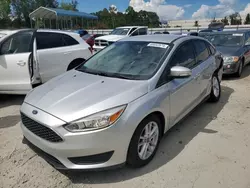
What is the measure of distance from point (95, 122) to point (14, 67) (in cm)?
335

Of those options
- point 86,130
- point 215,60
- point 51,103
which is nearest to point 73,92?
point 51,103

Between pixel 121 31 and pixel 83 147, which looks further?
pixel 121 31

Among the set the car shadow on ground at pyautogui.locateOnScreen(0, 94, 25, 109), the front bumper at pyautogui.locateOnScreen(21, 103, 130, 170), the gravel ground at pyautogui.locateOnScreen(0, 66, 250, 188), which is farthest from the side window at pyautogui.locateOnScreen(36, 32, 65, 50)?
the front bumper at pyautogui.locateOnScreen(21, 103, 130, 170)

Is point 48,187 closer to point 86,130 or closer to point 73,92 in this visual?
point 86,130

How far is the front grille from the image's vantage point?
2338mm

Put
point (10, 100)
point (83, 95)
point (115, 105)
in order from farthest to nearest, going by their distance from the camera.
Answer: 1. point (10, 100)
2. point (83, 95)
3. point (115, 105)

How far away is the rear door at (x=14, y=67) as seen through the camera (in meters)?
4.85

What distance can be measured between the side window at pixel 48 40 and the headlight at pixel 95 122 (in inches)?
135

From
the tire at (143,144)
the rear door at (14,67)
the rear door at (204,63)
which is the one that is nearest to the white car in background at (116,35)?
the rear door at (14,67)

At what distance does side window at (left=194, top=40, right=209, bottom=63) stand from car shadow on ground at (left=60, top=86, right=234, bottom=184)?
1.05 meters

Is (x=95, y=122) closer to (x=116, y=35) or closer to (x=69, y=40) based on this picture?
(x=69, y=40)

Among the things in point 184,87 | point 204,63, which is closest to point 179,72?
point 184,87

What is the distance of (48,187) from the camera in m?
2.52

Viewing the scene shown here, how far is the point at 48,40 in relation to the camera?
5.43 meters
